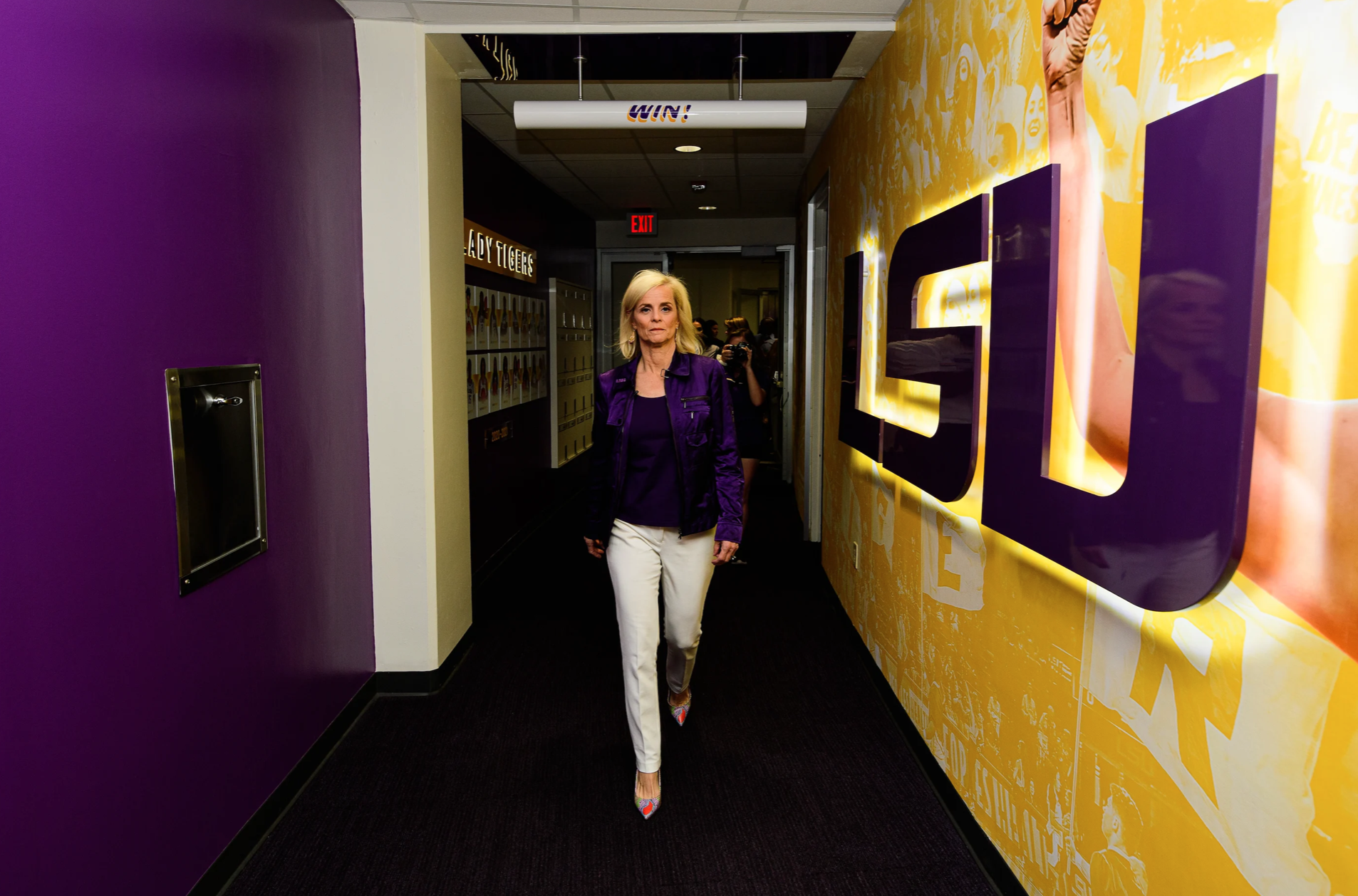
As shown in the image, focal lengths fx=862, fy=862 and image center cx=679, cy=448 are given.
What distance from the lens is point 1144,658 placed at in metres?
1.52

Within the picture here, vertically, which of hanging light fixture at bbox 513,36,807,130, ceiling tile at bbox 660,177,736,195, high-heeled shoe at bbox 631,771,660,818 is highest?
ceiling tile at bbox 660,177,736,195

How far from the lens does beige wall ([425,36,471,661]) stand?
352 centimetres

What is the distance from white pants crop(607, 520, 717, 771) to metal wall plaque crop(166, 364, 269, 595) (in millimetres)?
1050

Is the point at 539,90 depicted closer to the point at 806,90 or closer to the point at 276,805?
the point at 806,90

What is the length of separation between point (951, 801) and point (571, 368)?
6.02 meters

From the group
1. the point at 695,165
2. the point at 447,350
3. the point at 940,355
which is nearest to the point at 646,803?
the point at 940,355

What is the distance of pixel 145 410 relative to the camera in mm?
1982

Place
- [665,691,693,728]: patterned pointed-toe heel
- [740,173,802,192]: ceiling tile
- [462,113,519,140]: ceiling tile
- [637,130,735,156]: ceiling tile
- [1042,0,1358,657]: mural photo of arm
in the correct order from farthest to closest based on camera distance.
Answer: [740,173,802,192]: ceiling tile
[637,130,735,156]: ceiling tile
[462,113,519,140]: ceiling tile
[665,691,693,728]: patterned pointed-toe heel
[1042,0,1358,657]: mural photo of arm

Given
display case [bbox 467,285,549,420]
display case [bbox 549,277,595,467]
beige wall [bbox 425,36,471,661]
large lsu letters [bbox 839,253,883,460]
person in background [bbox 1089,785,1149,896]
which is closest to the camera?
person in background [bbox 1089,785,1149,896]

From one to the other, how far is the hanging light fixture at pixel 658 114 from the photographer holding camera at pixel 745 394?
175 cm

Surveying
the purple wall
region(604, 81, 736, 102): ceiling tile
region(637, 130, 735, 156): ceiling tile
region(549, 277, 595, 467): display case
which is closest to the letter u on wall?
the purple wall

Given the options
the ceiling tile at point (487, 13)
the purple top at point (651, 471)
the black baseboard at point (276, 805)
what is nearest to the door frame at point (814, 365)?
the ceiling tile at point (487, 13)

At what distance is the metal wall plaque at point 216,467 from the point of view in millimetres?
2119

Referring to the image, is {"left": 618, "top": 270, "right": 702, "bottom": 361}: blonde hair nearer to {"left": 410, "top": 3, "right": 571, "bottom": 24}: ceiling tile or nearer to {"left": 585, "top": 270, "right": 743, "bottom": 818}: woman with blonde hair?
{"left": 585, "top": 270, "right": 743, "bottom": 818}: woman with blonde hair
